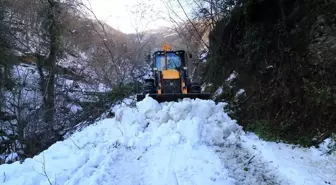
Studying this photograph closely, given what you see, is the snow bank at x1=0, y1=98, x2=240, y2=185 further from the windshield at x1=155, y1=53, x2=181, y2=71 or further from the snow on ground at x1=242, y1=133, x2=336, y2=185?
the windshield at x1=155, y1=53, x2=181, y2=71

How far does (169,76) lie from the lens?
12070mm

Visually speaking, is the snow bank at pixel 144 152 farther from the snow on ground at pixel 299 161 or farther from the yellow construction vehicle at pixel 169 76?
the yellow construction vehicle at pixel 169 76

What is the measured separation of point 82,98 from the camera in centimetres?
1794

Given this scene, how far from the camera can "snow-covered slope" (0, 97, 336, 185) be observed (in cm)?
474

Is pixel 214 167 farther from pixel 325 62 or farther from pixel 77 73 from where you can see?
pixel 77 73

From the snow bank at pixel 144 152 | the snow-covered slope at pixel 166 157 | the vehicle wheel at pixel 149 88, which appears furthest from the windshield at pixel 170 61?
the snow-covered slope at pixel 166 157

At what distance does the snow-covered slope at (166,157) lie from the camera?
15.6ft

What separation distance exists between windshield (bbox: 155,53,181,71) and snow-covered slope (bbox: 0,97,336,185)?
14.3ft

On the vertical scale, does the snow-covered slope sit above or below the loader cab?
below

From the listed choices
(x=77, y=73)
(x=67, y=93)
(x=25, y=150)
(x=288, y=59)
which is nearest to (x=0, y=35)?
(x=67, y=93)

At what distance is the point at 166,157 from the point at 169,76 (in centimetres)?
662

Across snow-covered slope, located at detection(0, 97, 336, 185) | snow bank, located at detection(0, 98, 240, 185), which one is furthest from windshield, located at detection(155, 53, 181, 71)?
snow-covered slope, located at detection(0, 97, 336, 185)

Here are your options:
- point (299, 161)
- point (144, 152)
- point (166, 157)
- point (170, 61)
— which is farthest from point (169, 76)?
point (299, 161)

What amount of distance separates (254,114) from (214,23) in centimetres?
1026
